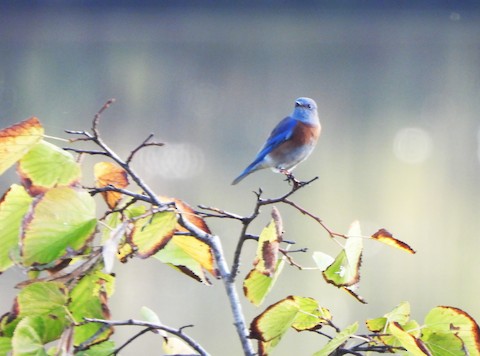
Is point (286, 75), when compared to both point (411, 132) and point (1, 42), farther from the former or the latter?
point (1, 42)

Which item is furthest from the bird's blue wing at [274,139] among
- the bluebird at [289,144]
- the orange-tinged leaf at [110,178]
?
the orange-tinged leaf at [110,178]

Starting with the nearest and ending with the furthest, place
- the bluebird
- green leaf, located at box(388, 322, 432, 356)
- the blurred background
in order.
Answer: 1. green leaf, located at box(388, 322, 432, 356)
2. the bluebird
3. the blurred background

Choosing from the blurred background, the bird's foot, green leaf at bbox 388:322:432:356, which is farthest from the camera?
the blurred background

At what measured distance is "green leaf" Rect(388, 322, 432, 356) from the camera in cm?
50

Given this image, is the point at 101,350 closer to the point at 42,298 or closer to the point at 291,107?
the point at 42,298

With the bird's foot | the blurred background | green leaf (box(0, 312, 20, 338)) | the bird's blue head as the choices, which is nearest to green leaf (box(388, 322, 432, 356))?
the bird's foot

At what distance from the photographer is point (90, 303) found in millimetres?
548

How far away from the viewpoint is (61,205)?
1.67ft

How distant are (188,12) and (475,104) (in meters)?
0.79

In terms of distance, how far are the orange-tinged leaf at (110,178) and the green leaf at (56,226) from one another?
0.09 m

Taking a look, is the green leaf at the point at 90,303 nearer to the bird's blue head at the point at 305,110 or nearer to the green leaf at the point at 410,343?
the green leaf at the point at 410,343

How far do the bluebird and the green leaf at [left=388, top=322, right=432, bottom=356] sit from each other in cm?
65

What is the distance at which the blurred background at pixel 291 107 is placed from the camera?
2109mm

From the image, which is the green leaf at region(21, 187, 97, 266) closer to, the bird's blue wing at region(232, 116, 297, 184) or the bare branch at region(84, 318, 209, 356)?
the bare branch at region(84, 318, 209, 356)
